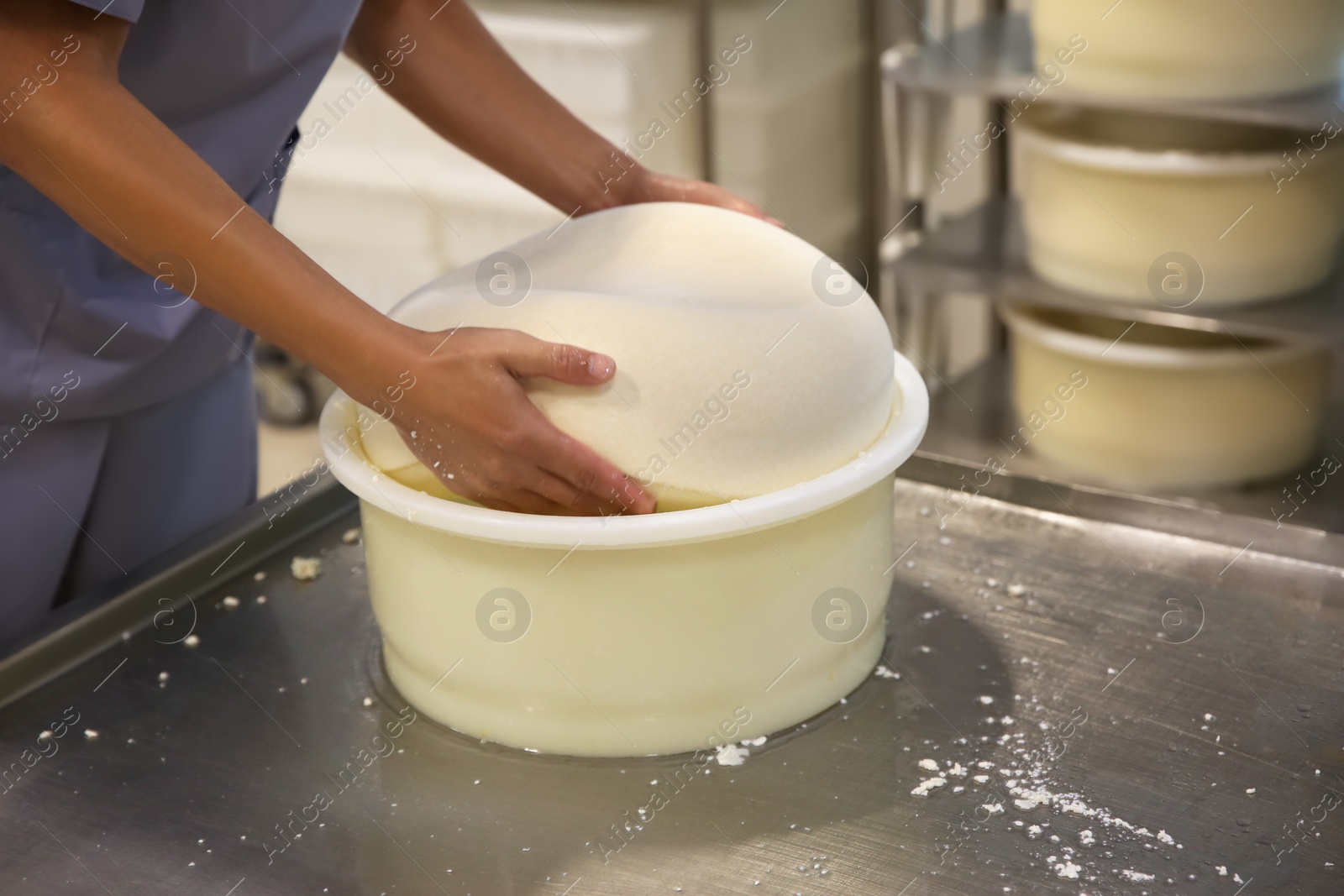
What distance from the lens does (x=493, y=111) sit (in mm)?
1146

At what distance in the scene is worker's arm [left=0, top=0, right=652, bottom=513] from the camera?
796 mm

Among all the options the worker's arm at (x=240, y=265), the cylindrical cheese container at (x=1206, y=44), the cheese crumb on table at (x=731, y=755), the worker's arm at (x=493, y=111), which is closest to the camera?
the worker's arm at (x=240, y=265)

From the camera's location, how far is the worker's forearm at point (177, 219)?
80 centimetres

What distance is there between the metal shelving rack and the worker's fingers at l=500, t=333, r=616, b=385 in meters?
1.18

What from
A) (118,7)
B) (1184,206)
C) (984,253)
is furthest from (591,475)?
(984,253)

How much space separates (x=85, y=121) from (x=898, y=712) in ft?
2.15

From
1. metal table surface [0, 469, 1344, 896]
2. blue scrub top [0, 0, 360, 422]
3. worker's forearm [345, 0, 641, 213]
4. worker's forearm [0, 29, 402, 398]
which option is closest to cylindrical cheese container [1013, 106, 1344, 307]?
metal table surface [0, 469, 1344, 896]

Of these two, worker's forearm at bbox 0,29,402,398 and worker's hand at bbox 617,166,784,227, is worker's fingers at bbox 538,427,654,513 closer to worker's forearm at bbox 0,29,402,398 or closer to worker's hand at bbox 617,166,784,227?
worker's forearm at bbox 0,29,402,398

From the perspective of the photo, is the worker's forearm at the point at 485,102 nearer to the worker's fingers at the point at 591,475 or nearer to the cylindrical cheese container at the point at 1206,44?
the worker's fingers at the point at 591,475

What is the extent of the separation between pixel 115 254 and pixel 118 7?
0.96 ft

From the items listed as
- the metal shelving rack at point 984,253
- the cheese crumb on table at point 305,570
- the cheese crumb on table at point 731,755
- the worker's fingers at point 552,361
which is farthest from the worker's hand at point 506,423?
the metal shelving rack at point 984,253

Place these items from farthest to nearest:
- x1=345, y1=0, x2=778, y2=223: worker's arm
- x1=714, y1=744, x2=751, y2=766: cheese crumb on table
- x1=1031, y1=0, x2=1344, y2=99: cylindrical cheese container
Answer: x1=1031, y1=0, x2=1344, y2=99: cylindrical cheese container, x1=345, y1=0, x2=778, y2=223: worker's arm, x1=714, y1=744, x2=751, y2=766: cheese crumb on table

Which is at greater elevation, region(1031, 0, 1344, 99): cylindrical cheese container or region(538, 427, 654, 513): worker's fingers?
region(538, 427, 654, 513): worker's fingers

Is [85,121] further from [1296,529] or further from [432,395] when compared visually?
[1296,529]
